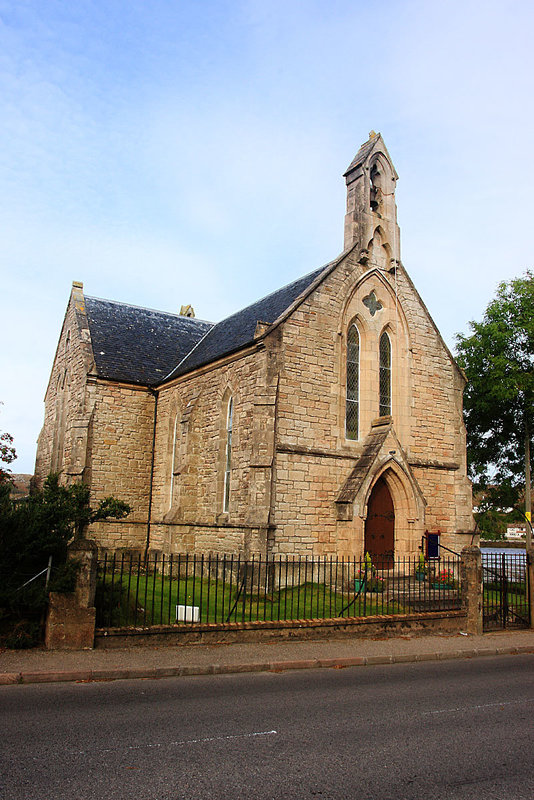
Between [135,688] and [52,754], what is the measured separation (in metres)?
3.09

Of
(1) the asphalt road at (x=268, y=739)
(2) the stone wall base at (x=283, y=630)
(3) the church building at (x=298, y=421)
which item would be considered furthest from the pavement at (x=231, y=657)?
(3) the church building at (x=298, y=421)

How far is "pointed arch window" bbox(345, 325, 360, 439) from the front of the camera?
771 inches

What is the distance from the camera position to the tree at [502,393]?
27844 millimetres

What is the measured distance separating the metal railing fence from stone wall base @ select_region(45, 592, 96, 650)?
2.41 ft

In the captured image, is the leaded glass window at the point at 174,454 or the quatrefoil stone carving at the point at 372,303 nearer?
the quatrefoil stone carving at the point at 372,303

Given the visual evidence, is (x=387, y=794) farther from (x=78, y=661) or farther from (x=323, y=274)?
(x=323, y=274)

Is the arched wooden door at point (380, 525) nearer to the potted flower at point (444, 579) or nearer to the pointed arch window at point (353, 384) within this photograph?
the potted flower at point (444, 579)

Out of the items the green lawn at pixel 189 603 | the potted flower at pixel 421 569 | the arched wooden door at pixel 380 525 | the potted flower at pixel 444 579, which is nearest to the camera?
the green lawn at pixel 189 603

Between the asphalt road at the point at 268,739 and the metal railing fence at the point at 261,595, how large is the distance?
2.66 m

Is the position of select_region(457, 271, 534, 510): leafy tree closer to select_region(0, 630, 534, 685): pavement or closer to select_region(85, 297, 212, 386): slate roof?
select_region(85, 297, 212, 386): slate roof

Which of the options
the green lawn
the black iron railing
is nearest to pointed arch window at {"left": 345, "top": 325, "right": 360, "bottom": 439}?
the green lawn

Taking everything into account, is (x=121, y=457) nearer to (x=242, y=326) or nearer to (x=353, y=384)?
(x=242, y=326)

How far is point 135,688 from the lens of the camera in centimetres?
881

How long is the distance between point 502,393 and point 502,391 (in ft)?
0.32
